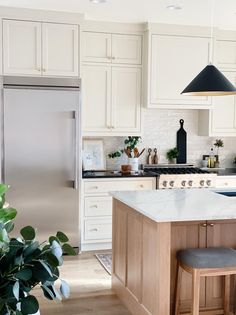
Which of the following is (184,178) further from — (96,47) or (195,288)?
(195,288)

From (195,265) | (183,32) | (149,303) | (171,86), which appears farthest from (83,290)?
(183,32)

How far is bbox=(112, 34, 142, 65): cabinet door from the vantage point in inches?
206

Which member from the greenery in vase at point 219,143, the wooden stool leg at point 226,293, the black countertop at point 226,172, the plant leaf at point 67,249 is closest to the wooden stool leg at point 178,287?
the wooden stool leg at point 226,293

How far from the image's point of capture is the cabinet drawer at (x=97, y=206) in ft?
16.6

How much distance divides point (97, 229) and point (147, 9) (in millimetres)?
2520

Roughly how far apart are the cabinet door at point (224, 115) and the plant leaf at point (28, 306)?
4872 millimetres

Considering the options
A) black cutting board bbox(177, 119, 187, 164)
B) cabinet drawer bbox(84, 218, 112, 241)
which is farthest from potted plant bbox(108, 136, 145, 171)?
cabinet drawer bbox(84, 218, 112, 241)

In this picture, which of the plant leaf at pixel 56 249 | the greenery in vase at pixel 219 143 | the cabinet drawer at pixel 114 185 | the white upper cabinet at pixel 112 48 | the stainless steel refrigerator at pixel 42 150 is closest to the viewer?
the plant leaf at pixel 56 249

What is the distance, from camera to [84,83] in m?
5.14

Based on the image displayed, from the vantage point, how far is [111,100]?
207 inches

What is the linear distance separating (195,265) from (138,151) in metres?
3.02

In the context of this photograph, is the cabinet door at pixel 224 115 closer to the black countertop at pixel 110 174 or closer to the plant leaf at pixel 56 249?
the black countertop at pixel 110 174

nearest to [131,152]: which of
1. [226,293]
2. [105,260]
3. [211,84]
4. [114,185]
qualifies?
[114,185]

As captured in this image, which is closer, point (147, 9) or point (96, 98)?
point (147, 9)
